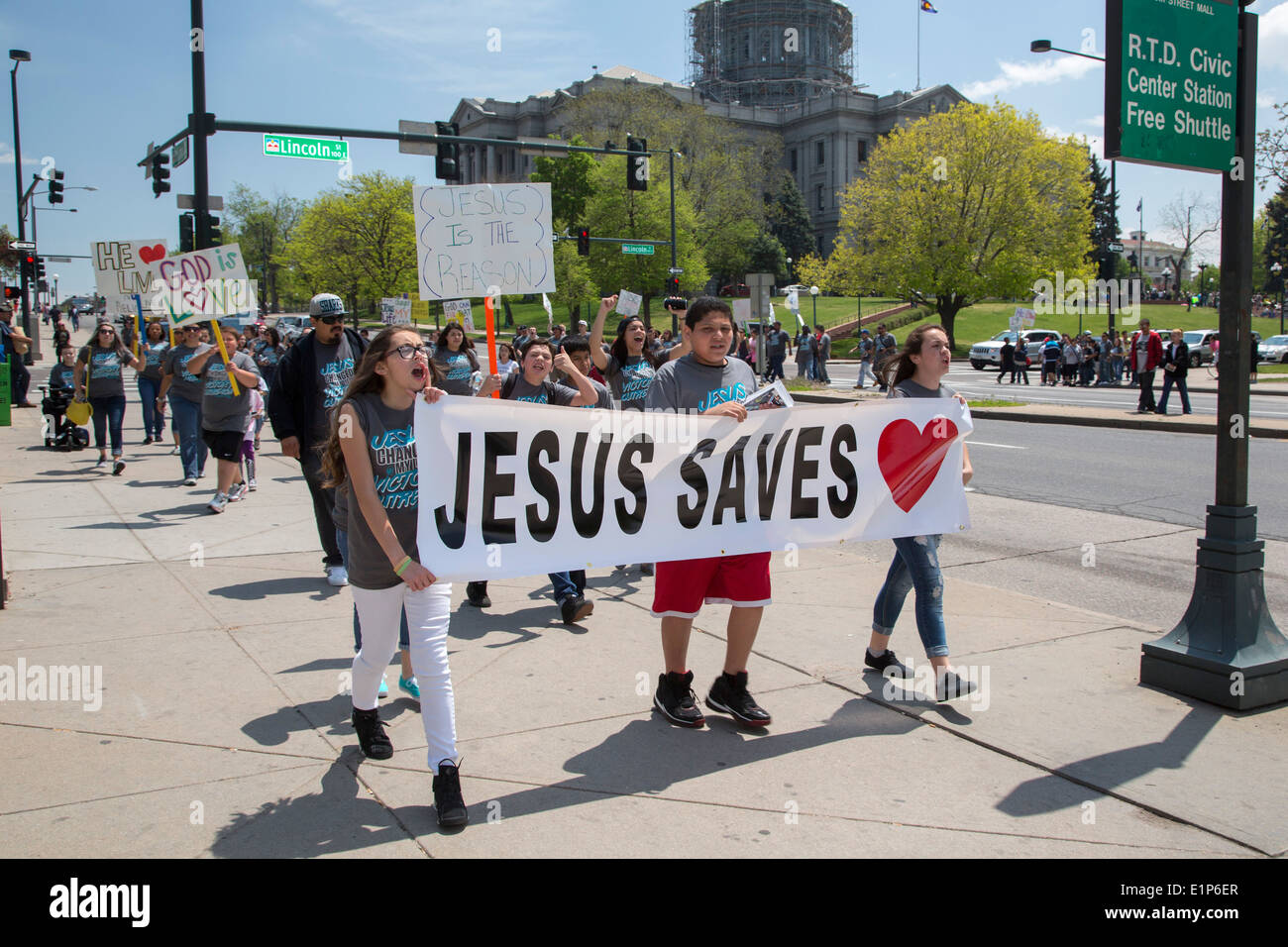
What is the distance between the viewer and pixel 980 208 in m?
49.6

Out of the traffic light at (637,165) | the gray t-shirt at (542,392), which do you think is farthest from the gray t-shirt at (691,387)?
the traffic light at (637,165)

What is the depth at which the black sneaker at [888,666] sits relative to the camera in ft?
17.3

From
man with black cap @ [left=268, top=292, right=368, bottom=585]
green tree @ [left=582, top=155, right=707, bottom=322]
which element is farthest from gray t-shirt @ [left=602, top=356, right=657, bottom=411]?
green tree @ [left=582, top=155, right=707, bottom=322]

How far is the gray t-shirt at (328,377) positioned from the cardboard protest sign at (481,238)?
753 millimetres

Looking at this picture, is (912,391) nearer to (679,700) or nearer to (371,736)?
(679,700)

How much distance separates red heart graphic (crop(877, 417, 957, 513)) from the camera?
506 cm

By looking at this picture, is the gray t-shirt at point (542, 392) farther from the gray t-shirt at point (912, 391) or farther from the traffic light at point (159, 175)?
the traffic light at point (159, 175)

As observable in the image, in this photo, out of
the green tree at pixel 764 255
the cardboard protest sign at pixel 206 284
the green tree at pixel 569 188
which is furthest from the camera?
the green tree at pixel 569 188

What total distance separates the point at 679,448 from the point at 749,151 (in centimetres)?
8012

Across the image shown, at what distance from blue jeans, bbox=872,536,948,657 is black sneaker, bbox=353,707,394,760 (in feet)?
8.17

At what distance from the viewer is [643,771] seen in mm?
4145

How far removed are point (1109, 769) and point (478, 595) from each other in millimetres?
3888

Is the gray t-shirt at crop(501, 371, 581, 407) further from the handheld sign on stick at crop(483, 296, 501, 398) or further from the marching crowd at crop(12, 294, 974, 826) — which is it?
the handheld sign on stick at crop(483, 296, 501, 398)
